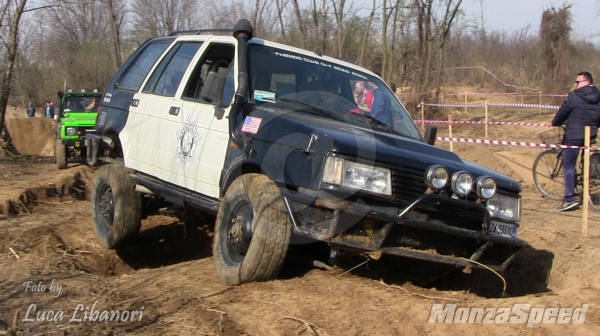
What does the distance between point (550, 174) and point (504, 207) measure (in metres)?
5.84

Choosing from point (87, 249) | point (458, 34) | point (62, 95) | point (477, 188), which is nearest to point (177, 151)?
point (87, 249)

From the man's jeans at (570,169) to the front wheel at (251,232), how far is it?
18.9ft

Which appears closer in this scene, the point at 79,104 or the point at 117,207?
the point at 117,207

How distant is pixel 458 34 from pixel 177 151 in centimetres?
2950

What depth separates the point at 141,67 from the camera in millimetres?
6660

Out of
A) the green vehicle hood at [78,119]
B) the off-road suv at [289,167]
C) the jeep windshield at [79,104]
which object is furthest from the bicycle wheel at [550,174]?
the jeep windshield at [79,104]

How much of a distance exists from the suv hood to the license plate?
10.8 inches

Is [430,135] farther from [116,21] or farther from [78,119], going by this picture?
[116,21]

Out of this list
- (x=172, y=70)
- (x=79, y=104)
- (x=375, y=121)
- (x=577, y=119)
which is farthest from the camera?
(x=79, y=104)

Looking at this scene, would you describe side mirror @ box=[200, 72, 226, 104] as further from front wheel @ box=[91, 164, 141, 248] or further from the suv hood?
front wheel @ box=[91, 164, 141, 248]

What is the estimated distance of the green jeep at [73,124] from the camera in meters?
15.1

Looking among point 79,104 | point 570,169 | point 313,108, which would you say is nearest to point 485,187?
point 313,108

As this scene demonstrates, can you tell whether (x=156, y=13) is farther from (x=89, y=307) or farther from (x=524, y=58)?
(x=89, y=307)

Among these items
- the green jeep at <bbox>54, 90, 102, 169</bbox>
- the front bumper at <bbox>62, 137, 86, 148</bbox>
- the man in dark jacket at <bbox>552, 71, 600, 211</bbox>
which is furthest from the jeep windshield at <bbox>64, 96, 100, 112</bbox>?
the man in dark jacket at <bbox>552, 71, 600, 211</bbox>
